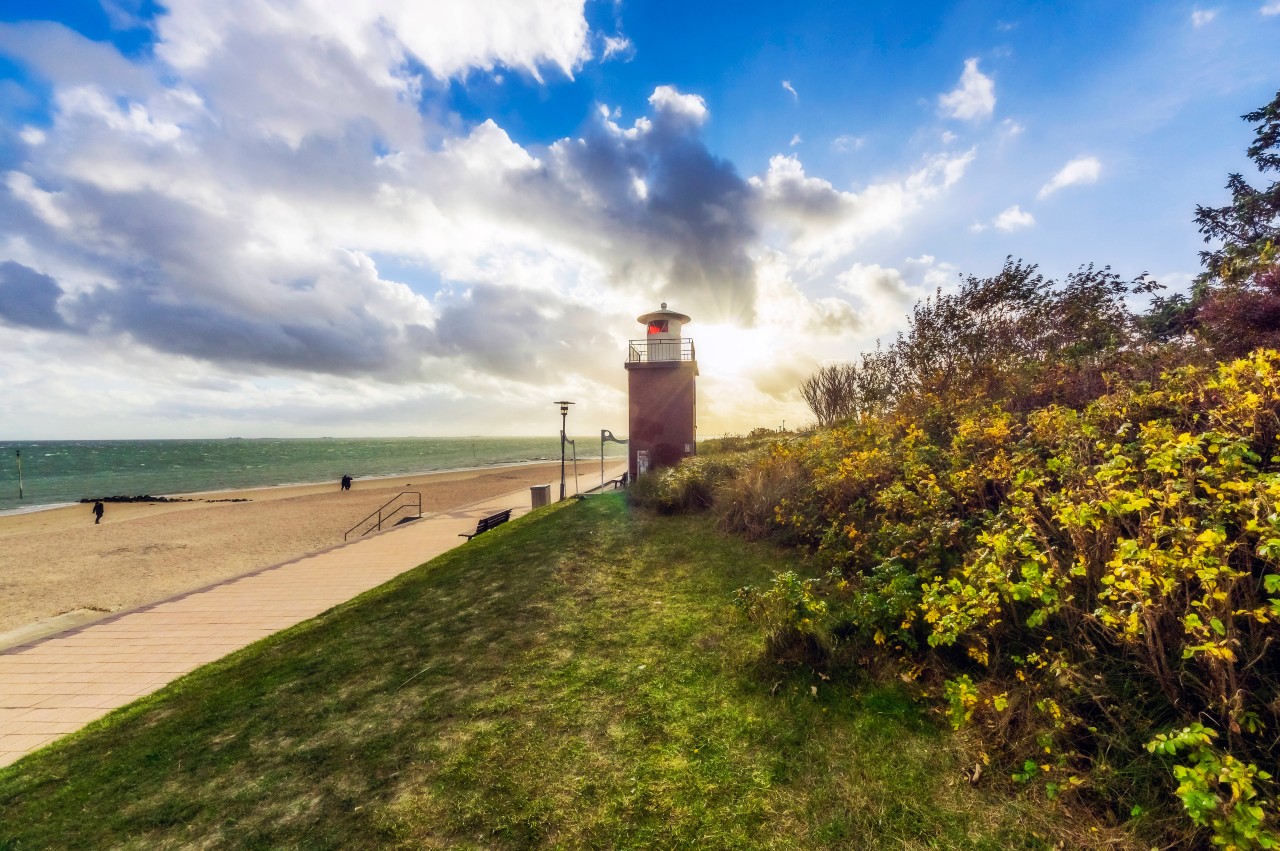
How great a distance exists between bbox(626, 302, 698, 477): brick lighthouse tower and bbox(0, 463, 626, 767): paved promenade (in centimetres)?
956

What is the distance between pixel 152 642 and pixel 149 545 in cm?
1673

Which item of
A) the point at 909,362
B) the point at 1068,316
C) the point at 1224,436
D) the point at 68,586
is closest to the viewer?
the point at 1224,436

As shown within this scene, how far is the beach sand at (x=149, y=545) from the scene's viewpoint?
11422 mm

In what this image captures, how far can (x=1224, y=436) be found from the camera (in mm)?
2943

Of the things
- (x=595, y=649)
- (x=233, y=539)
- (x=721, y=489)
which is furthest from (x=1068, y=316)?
(x=233, y=539)

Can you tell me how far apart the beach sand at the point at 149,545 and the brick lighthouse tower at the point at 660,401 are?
11.6m

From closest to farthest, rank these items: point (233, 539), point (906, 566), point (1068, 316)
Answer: point (906, 566) → point (1068, 316) → point (233, 539)

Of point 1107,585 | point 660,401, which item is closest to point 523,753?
point 1107,585

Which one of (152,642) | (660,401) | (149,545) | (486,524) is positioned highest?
(660,401)

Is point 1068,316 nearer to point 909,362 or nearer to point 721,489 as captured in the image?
point 909,362

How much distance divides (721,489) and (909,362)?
20.2 ft

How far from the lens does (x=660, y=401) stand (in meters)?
18.3

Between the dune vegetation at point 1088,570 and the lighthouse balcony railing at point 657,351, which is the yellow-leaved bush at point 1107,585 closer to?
the dune vegetation at point 1088,570

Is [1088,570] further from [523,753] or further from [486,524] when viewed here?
[486,524]
